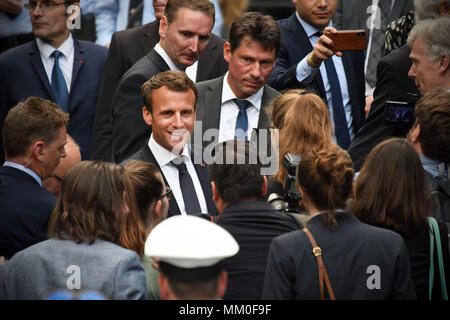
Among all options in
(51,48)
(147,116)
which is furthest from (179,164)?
(51,48)

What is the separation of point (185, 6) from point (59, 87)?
1.15 metres

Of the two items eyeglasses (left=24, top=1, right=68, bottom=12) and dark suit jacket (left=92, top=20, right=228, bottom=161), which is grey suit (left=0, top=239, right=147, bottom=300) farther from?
eyeglasses (left=24, top=1, right=68, bottom=12)

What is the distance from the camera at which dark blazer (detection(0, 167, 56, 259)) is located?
13.4 feet

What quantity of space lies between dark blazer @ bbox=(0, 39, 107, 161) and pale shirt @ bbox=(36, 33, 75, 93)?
41 mm

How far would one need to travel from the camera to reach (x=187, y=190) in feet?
15.3

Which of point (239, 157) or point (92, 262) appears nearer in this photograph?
point (92, 262)

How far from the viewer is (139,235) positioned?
12.6 feet

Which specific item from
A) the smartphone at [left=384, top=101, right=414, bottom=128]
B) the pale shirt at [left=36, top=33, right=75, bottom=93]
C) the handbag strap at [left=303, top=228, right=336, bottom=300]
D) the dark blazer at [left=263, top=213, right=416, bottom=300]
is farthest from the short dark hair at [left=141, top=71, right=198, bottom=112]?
the handbag strap at [left=303, top=228, right=336, bottom=300]

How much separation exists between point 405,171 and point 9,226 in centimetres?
200

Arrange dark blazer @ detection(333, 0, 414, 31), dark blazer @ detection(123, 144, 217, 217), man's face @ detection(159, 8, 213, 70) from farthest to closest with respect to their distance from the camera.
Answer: dark blazer @ detection(333, 0, 414, 31) → man's face @ detection(159, 8, 213, 70) → dark blazer @ detection(123, 144, 217, 217)

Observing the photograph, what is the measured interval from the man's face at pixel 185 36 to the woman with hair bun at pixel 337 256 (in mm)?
2195

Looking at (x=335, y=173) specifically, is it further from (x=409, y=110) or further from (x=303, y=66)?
(x=303, y=66)

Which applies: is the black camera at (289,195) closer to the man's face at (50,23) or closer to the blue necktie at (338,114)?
the blue necktie at (338,114)
